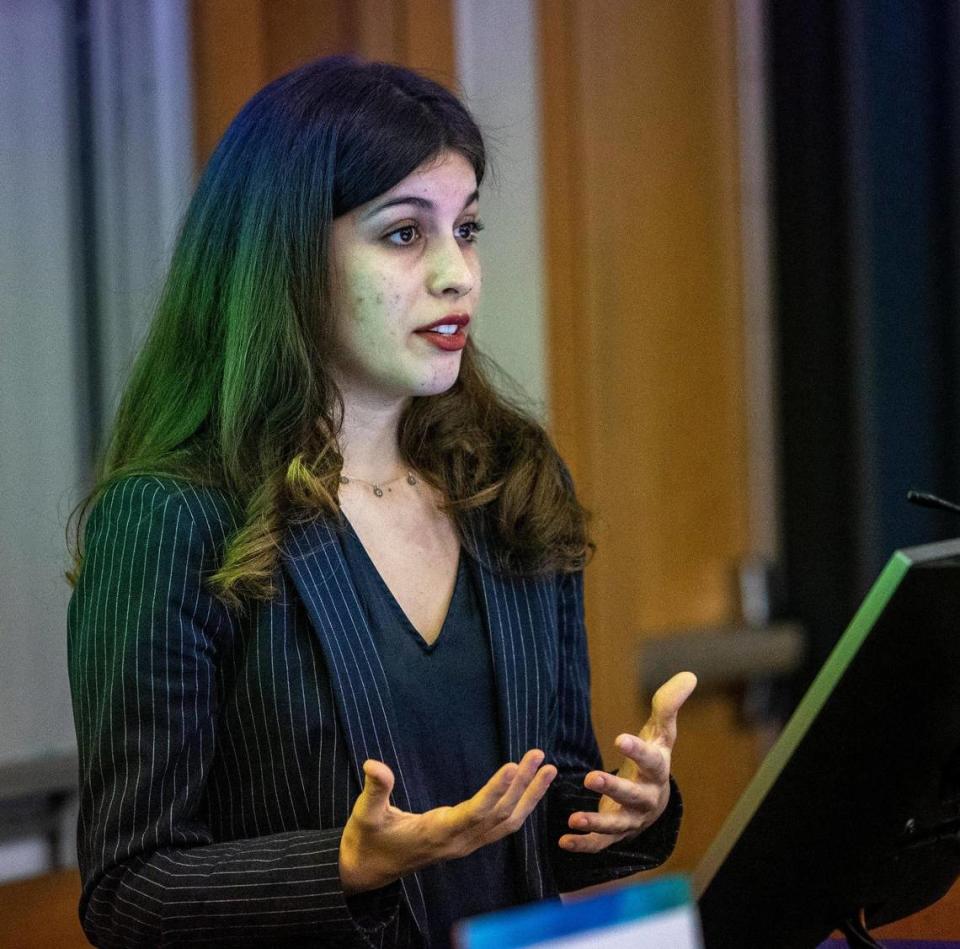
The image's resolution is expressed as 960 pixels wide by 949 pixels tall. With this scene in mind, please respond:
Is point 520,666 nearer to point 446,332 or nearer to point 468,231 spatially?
point 446,332

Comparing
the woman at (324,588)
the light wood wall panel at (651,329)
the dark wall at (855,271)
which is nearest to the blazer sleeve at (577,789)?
the woman at (324,588)

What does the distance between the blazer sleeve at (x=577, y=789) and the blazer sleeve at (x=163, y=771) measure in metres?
0.31

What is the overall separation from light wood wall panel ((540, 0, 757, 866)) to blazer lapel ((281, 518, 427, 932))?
1.58 m

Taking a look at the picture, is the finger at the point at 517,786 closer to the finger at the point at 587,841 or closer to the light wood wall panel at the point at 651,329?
the finger at the point at 587,841

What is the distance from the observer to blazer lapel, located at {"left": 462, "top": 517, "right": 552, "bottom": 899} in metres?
1.47

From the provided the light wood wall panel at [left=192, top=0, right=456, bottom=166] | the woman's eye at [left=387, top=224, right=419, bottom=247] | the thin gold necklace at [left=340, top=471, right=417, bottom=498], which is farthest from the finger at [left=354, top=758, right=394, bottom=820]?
the light wood wall panel at [left=192, top=0, right=456, bottom=166]

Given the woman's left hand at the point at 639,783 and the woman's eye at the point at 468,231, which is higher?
the woman's eye at the point at 468,231

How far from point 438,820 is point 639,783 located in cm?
29

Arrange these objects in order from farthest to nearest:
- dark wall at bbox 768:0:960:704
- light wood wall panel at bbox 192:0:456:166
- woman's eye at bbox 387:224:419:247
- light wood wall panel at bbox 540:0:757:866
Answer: dark wall at bbox 768:0:960:704
light wood wall panel at bbox 540:0:757:866
light wood wall panel at bbox 192:0:456:166
woman's eye at bbox 387:224:419:247

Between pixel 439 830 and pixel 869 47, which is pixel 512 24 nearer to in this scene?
pixel 869 47

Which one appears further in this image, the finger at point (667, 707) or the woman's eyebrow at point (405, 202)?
the woman's eyebrow at point (405, 202)

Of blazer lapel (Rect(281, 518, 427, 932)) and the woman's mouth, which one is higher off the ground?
the woman's mouth

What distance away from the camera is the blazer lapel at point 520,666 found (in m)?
1.47

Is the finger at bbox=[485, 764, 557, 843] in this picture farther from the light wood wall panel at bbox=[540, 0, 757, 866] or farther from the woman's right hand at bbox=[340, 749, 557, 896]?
the light wood wall panel at bbox=[540, 0, 757, 866]
